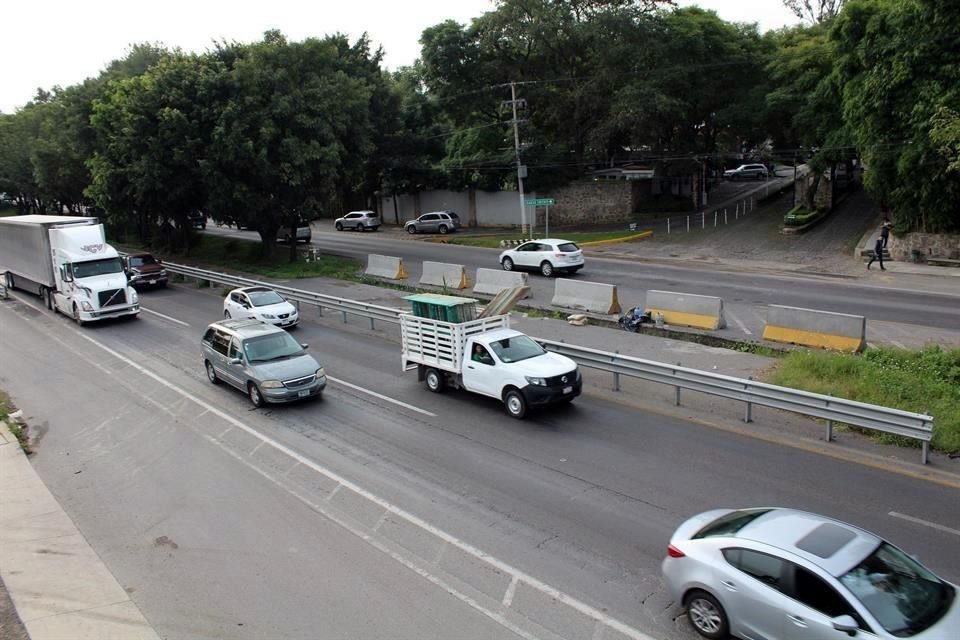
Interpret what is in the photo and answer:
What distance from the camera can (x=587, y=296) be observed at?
22766mm

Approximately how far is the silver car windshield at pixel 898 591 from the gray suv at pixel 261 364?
36.4 feet

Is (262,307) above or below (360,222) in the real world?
below

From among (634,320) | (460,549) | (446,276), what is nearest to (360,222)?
(446,276)

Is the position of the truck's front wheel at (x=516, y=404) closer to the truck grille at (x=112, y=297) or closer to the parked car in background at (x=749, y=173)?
the truck grille at (x=112, y=297)

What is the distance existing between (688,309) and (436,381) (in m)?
8.18

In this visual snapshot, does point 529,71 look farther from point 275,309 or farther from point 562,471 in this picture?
point 562,471

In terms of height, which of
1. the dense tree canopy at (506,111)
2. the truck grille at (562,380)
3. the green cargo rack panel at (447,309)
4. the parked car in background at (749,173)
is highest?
the dense tree canopy at (506,111)

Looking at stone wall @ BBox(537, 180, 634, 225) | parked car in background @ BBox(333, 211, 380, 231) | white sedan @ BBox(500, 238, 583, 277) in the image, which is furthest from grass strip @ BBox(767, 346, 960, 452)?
parked car in background @ BBox(333, 211, 380, 231)

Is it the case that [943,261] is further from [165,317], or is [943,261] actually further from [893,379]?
[165,317]

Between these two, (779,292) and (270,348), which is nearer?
(270,348)

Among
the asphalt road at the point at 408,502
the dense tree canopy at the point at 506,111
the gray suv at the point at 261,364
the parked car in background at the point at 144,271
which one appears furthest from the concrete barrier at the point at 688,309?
the parked car in background at the point at 144,271

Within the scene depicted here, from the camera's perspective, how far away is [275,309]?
892 inches

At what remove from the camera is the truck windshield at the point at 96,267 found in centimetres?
2541

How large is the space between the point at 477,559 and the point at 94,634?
Answer: 420 cm
